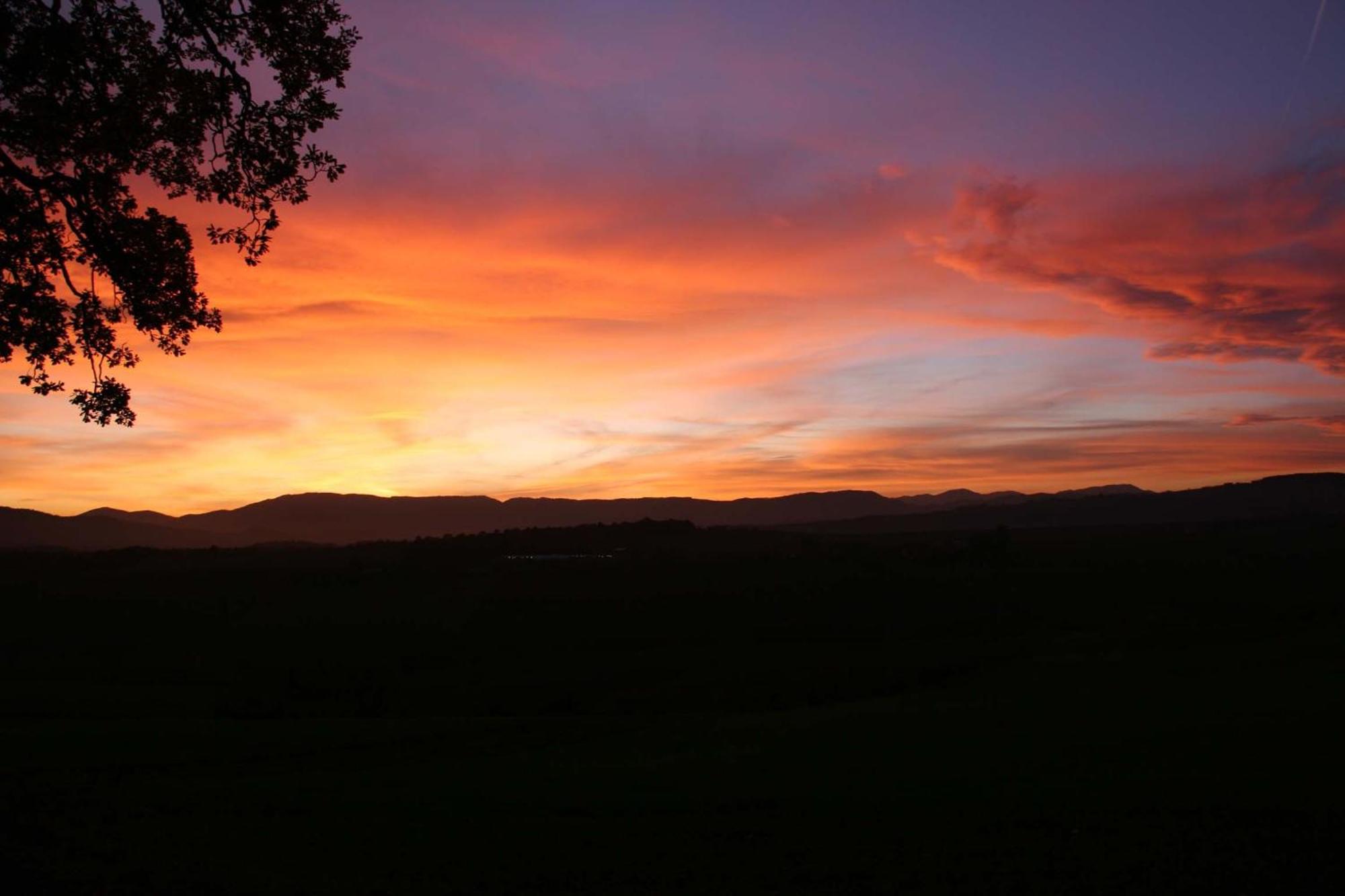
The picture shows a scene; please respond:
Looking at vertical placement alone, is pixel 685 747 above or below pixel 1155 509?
below

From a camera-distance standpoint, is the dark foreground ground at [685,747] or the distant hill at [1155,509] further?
the distant hill at [1155,509]

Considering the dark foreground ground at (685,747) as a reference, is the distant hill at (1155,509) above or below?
above

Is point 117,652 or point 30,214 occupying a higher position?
point 30,214

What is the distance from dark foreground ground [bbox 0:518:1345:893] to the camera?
10523 mm

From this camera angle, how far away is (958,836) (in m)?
10.9

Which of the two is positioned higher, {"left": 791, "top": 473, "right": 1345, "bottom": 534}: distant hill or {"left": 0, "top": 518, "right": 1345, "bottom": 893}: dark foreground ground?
{"left": 791, "top": 473, "right": 1345, "bottom": 534}: distant hill

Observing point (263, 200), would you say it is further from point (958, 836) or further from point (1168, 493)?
point (1168, 493)

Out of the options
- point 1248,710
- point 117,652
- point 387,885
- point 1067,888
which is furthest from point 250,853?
point 117,652

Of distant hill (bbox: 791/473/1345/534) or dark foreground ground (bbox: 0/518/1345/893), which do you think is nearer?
dark foreground ground (bbox: 0/518/1345/893)

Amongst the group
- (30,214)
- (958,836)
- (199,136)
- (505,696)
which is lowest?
(505,696)

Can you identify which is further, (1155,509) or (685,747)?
(1155,509)

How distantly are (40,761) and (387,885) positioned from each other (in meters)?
14.2

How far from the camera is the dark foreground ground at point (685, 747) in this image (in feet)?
34.5

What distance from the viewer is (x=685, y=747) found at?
20.3 m
